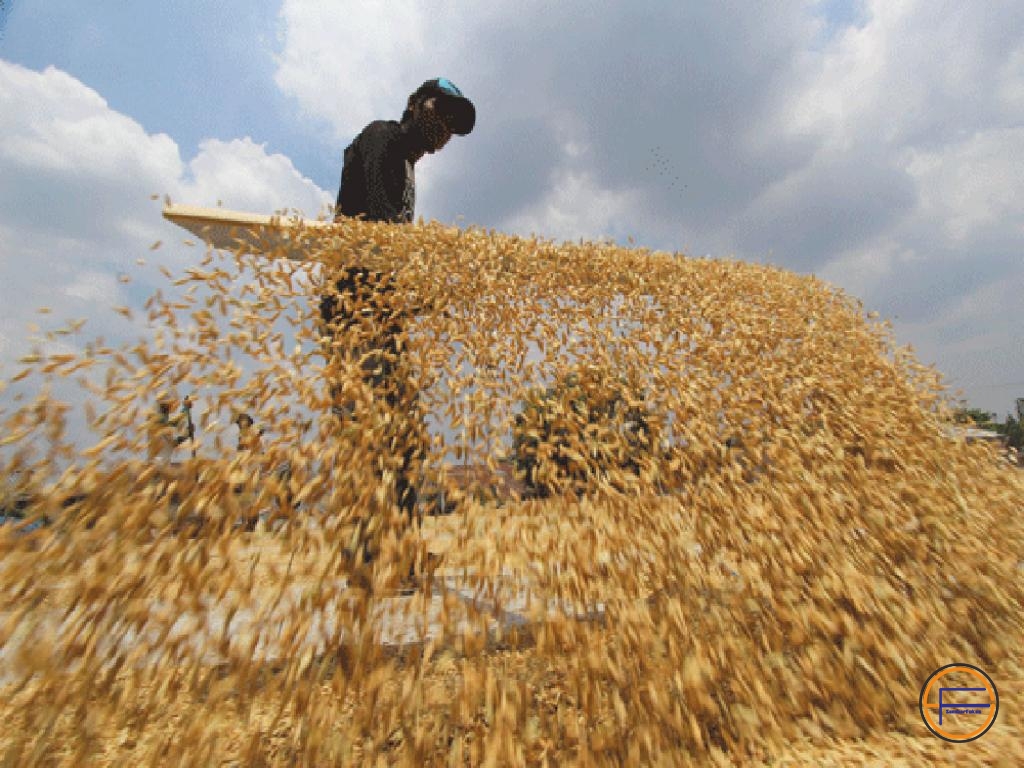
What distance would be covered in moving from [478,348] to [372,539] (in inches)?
52.0

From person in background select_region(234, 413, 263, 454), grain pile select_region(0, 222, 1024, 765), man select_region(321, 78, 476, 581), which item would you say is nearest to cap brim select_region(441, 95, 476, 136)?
man select_region(321, 78, 476, 581)

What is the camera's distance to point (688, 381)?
3.28m

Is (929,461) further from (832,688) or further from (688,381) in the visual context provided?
(832,688)

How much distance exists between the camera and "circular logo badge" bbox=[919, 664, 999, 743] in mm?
1838

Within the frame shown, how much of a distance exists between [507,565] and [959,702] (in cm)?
209

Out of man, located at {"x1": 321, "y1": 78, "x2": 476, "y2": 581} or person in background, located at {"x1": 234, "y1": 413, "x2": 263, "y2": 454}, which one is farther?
man, located at {"x1": 321, "y1": 78, "x2": 476, "y2": 581}

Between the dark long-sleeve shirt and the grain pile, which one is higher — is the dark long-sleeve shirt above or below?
above

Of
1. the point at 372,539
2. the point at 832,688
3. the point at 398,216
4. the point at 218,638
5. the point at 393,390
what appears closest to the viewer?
the point at 218,638

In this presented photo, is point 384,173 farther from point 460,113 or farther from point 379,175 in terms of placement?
point 460,113

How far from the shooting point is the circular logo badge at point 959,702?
184 centimetres

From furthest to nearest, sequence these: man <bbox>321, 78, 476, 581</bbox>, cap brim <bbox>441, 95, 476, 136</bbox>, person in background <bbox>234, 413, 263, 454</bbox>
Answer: cap brim <bbox>441, 95, 476, 136</bbox>
man <bbox>321, 78, 476, 581</bbox>
person in background <bbox>234, 413, 263, 454</bbox>

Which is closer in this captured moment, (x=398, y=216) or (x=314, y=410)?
(x=314, y=410)

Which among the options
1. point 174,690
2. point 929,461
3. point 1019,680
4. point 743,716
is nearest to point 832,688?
point 743,716

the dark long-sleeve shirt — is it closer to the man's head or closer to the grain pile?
the man's head
